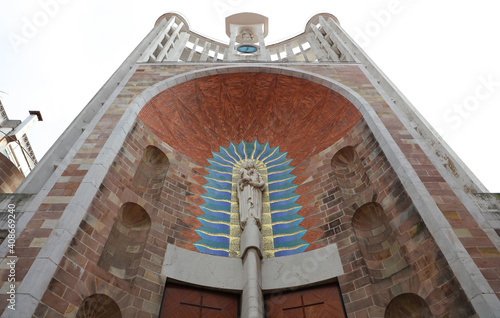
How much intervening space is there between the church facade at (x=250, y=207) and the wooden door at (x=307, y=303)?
0.08 feet

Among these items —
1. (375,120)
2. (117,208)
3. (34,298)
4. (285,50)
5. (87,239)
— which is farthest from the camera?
(285,50)

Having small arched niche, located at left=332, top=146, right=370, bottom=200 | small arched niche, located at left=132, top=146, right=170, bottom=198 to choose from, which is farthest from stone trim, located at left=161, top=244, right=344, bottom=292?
small arched niche, located at left=132, top=146, right=170, bottom=198

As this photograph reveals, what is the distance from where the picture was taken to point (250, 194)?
843 cm

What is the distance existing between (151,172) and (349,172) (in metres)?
4.87

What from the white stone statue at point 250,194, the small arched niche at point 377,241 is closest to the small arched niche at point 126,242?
the white stone statue at point 250,194

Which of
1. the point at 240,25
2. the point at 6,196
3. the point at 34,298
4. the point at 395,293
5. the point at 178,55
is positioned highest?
the point at 240,25

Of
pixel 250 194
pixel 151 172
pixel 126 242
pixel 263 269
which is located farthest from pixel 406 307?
pixel 151 172

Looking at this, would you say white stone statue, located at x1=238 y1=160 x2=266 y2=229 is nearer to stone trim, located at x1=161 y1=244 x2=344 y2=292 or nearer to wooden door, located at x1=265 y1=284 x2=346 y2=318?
stone trim, located at x1=161 y1=244 x2=344 y2=292

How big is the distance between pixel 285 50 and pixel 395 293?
43.6 ft

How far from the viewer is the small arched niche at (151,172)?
8180mm

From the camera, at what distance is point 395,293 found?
591cm

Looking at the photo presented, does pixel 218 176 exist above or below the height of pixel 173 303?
above

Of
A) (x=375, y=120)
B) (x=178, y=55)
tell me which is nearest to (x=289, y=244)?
(x=375, y=120)

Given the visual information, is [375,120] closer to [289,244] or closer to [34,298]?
[289,244]
